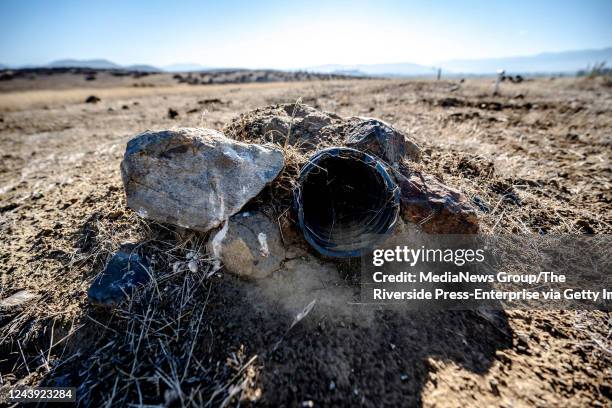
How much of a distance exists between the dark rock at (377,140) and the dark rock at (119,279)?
6.85ft

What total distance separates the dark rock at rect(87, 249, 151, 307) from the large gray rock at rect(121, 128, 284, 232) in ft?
1.32

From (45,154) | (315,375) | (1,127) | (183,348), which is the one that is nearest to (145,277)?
(183,348)

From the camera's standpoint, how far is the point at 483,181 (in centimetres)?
352

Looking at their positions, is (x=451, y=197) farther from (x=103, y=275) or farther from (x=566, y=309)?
(x=103, y=275)

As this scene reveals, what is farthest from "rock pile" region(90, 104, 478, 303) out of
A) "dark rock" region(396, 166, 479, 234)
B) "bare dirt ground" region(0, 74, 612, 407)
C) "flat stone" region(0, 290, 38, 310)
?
"flat stone" region(0, 290, 38, 310)

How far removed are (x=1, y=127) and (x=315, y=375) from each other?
10.9m

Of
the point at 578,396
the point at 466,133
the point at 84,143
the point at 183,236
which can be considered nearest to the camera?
the point at 578,396

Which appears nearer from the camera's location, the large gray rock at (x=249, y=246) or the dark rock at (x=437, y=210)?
the large gray rock at (x=249, y=246)

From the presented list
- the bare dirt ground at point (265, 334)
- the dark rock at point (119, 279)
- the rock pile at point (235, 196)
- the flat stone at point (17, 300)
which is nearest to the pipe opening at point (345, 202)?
the rock pile at point (235, 196)

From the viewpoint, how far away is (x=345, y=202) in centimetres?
296

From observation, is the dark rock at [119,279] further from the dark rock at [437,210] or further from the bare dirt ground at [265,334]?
the dark rock at [437,210]

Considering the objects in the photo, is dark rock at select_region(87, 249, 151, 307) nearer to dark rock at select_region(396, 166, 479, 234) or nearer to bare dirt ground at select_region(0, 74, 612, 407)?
bare dirt ground at select_region(0, 74, 612, 407)

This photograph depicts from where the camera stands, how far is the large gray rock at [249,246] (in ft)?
7.50

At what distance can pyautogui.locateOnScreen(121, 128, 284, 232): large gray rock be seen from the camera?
2348 mm
